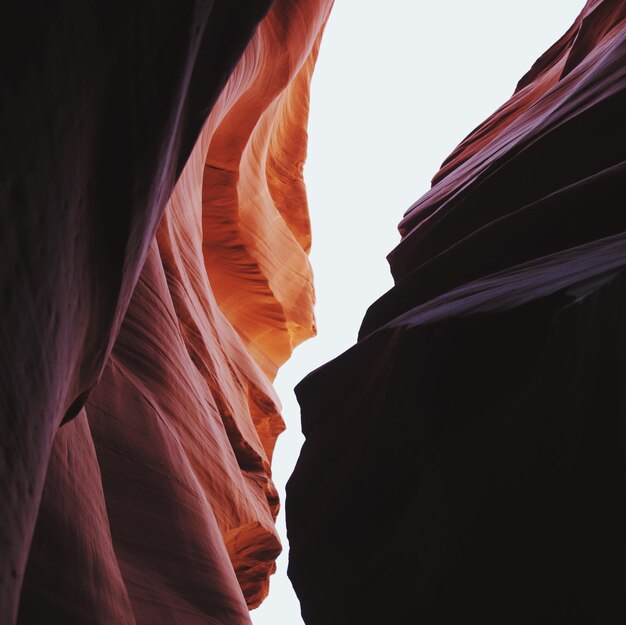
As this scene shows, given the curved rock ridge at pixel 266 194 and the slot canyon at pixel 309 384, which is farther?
the curved rock ridge at pixel 266 194

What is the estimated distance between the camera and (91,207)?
2.08m

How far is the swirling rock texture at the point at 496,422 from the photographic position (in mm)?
2494

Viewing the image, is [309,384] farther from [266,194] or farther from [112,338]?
[266,194]

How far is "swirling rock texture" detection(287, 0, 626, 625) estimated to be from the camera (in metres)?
2.49

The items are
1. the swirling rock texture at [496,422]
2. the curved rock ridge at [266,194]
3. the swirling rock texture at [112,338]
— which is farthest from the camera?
the curved rock ridge at [266,194]

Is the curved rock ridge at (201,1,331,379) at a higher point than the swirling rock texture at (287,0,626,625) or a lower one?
higher

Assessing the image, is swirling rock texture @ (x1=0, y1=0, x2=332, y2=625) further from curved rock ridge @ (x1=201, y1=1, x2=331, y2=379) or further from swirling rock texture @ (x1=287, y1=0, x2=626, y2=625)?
curved rock ridge @ (x1=201, y1=1, x2=331, y2=379)

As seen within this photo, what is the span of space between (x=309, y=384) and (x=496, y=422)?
175 centimetres

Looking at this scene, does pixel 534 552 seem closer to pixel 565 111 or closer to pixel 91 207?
pixel 91 207

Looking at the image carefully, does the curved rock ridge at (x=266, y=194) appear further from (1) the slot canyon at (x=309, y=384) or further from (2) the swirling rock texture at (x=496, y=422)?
(2) the swirling rock texture at (x=496, y=422)

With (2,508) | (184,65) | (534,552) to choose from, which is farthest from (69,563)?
(184,65)

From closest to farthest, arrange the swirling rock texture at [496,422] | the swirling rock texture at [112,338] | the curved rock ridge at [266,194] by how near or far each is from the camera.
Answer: the swirling rock texture at [112,338], the swirling rock texture at [496,422], the curved rock ridge at [266,194]

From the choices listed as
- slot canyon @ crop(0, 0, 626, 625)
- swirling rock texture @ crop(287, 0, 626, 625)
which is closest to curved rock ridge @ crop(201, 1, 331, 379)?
slot canyon @ crop(0, 0, 626, 625)

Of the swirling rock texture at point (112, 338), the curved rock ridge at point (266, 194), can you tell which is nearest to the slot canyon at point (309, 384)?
the swirling rock texture at point (112, 338)
